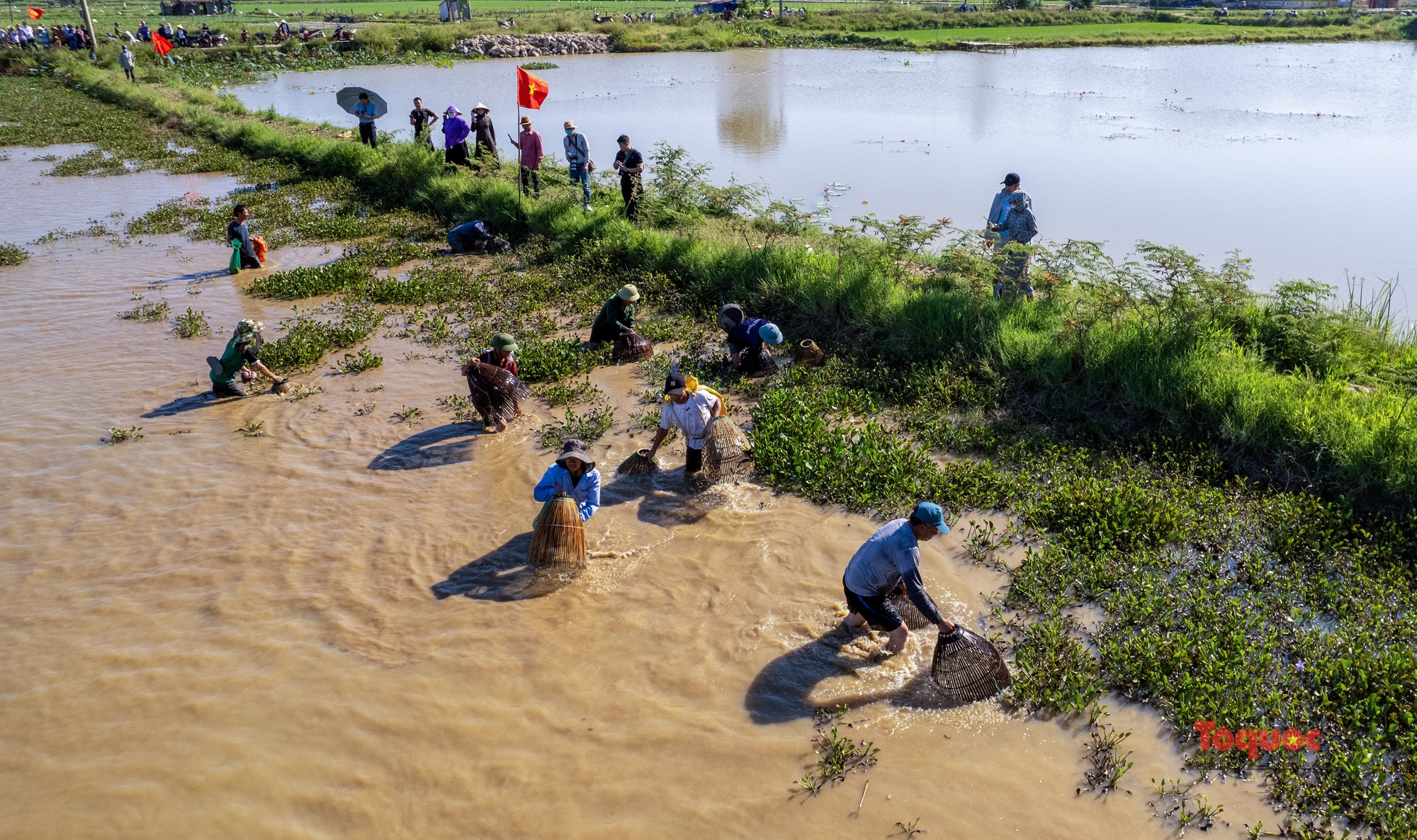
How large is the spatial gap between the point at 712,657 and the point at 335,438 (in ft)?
16.8

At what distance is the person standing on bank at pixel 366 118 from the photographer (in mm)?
20984

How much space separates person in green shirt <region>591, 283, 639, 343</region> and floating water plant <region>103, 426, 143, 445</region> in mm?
4987

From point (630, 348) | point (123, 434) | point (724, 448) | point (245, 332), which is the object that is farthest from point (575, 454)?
point (123, 434)

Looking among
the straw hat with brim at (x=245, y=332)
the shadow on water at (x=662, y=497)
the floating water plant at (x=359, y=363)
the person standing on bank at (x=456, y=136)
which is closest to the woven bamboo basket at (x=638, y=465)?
the shadow on water at (x=662, y=497)

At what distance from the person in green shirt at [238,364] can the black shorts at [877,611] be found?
7.37m

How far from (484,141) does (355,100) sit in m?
4.38

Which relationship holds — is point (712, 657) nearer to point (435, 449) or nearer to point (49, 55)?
point (435, 449)

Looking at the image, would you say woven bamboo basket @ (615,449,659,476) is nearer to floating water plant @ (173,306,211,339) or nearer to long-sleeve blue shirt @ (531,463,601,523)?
long-sleeve blue shirt @ (531,463,601,523)

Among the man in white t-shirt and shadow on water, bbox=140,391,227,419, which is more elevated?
the man in white t-shirt

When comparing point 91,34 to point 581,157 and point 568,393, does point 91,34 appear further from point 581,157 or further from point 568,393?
point 568,393

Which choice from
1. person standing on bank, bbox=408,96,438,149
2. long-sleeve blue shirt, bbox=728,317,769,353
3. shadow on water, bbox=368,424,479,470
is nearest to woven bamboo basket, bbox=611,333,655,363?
long-sleeve blue shirt, bbox=728,317,769,353

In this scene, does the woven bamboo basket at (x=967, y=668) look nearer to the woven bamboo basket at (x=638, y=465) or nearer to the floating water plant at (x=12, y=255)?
the woven bamboo basket at (x=638, y=465)

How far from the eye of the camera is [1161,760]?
4801 mm

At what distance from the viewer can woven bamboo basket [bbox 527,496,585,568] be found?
20.7 feet
